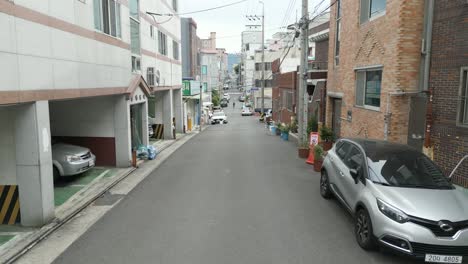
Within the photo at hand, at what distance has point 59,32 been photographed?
8.06m

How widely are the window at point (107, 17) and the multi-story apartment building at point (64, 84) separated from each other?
30mm

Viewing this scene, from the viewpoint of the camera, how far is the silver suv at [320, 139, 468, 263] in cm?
507

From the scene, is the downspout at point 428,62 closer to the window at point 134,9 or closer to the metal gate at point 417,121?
the metal gate at point 417,121

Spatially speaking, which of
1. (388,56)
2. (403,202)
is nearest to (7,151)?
(403,202)

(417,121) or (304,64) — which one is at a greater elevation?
(304,64)

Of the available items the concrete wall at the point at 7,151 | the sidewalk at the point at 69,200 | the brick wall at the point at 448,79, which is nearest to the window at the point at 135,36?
the sidewalk at the point at 69,200

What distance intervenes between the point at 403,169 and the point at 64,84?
726 cm

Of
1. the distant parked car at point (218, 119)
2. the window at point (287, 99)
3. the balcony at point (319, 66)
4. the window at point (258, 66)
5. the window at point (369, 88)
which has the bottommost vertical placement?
the distant parked car at point (218, 119)

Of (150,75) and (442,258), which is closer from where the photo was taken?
(442,258)

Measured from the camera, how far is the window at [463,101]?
26.3 feet

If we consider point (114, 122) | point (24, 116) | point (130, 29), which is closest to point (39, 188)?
point (24, 116)

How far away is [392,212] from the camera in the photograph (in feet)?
17.7

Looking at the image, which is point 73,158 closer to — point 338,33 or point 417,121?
point 417,121

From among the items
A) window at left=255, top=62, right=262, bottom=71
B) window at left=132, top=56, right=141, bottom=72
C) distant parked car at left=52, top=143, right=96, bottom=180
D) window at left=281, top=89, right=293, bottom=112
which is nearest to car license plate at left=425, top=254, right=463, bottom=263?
distant parked car at left=52, top=143, right=96, bottom=180
